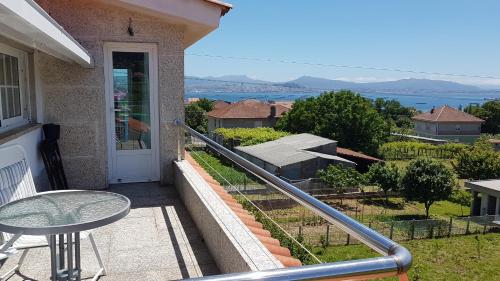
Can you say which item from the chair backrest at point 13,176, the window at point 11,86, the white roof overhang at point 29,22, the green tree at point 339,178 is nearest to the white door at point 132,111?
the window at point 11,86

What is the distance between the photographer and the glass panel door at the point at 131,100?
5750 mm

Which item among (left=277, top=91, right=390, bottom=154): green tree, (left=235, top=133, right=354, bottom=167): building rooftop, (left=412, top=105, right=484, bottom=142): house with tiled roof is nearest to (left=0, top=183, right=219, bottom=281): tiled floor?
(left=235, top=133, right=354, bottom=167): building rooftop

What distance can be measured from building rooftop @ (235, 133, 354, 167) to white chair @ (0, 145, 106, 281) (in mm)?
25453

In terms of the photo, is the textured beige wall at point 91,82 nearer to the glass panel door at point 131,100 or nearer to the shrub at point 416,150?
the glass panel door at point 131,100

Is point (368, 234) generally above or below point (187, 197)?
above

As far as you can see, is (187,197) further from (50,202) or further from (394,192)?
(394,192)

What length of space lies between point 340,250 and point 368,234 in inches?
710

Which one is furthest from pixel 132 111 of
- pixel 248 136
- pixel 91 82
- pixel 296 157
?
pixel 248 136

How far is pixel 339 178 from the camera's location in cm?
2712

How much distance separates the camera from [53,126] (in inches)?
212

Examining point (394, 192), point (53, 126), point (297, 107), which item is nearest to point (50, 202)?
point (53, 126)

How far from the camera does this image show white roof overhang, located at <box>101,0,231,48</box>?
5141mm

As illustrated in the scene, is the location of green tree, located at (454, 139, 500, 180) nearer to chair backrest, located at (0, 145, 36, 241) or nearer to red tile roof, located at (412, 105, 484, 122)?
red tile roof, located at (412, 105, 484, 122)

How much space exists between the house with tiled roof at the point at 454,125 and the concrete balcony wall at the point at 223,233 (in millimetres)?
68843
